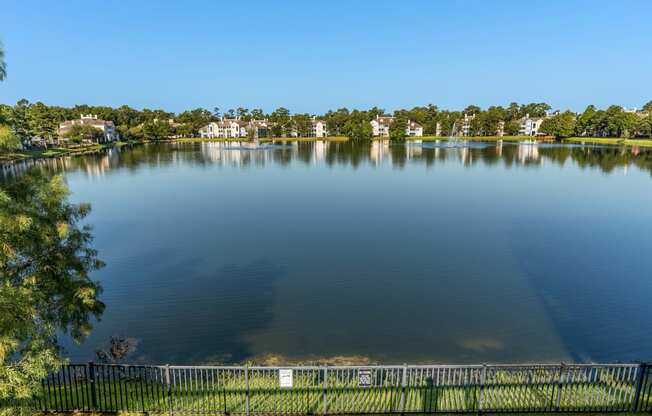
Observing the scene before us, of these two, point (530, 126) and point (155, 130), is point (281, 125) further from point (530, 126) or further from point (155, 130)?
point (530, 126)

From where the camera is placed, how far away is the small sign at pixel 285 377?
10.2 meters

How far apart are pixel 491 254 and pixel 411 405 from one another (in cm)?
Result: 1750

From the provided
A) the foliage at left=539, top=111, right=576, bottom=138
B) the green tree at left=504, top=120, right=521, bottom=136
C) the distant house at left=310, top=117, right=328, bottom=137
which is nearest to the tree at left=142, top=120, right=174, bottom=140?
the distant house at left=310, top=117, right=328, bottom=137

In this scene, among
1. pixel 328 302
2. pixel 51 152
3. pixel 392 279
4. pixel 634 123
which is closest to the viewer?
pixel 328 302

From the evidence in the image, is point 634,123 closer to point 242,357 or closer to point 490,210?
point 490,210

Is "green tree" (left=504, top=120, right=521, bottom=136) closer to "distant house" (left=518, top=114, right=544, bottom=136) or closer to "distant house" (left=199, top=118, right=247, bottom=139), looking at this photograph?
"distant house" (left=518, top=114, right=544, bottom=136)

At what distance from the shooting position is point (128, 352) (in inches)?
615

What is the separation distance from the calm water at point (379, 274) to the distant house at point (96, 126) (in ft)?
322

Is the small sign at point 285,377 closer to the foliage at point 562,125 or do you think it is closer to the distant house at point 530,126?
the foliage at point 562,125

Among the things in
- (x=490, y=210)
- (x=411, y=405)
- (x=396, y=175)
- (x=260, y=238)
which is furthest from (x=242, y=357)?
(x=396, y=175)

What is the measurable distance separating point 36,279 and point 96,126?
147 m

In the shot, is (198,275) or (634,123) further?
(634,123)

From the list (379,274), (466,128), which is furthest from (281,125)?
(379,274)

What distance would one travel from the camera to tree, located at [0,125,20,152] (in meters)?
7.88
